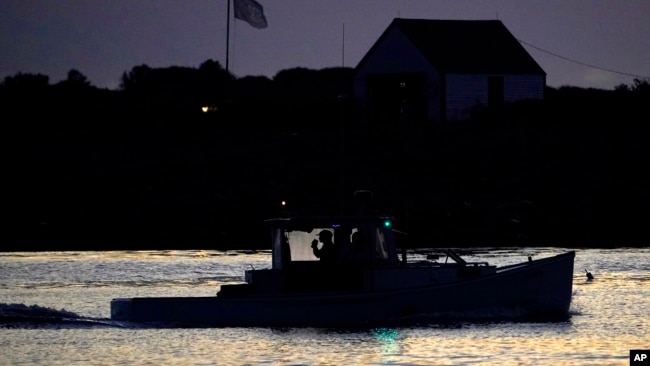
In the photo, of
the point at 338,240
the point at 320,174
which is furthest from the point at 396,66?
the point at 338,240

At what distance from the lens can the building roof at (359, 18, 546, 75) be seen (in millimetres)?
75438

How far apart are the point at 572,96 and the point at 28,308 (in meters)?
46.3

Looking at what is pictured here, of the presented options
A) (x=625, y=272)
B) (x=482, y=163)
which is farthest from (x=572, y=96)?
(x=625, y=272)

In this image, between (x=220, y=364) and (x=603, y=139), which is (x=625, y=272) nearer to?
(x=220, y=364)

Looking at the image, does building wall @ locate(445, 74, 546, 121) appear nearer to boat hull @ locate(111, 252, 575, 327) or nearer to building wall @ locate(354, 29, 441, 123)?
building wall @ locate(354, 29, 441, 123)

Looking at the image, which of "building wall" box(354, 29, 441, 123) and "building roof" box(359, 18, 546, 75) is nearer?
"building wall" box(354, 29, 441, 123)

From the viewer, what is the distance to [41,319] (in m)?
33.0

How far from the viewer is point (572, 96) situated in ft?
248

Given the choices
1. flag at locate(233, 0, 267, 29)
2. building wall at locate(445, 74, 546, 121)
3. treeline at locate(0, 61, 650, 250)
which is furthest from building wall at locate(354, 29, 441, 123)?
flag at locate(233, 0, 267, 29)

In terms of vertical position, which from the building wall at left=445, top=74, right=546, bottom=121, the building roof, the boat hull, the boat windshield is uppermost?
the building roof

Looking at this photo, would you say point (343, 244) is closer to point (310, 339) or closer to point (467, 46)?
point (310, 339)

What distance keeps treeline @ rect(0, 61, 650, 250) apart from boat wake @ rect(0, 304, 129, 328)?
68.0 feet

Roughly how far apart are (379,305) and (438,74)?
4540cm

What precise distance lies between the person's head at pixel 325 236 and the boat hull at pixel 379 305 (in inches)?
44.0
